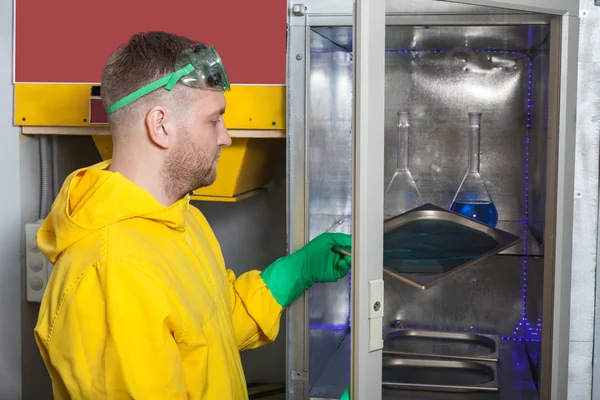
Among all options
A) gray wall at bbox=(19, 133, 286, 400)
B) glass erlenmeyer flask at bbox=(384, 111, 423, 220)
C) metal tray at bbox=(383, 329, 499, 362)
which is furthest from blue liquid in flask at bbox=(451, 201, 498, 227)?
gray wall at bbox=(19, 133, 286, 400)

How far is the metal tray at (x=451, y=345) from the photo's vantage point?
4.75ft

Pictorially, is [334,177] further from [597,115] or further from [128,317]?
[128,317]

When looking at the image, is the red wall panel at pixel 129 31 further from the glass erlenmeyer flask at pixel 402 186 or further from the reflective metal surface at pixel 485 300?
the reflective metal surface at pixel 485 300

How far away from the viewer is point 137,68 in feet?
4.25

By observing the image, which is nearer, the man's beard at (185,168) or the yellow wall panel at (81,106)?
the man's beard at (185,168)

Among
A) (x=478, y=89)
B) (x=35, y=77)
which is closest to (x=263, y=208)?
(x=35, y=77)

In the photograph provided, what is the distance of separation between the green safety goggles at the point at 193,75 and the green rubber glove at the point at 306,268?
17.4 inches

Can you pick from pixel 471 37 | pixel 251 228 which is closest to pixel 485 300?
pixel 471 37

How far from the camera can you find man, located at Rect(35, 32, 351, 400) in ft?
3.74

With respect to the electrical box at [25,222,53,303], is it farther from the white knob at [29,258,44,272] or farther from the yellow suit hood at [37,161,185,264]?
the yellow suit hood at [37,161,185,264]

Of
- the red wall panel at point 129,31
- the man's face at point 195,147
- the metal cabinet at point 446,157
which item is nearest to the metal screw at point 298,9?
the metal cabinet at point 446,157

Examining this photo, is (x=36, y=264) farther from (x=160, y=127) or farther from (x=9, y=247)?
(x=160, y=127)

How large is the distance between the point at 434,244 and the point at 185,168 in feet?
1.75

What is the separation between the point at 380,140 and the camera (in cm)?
120
